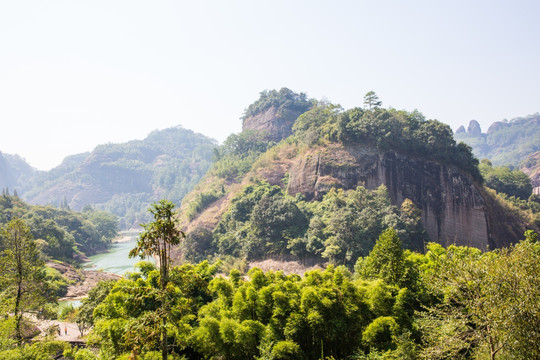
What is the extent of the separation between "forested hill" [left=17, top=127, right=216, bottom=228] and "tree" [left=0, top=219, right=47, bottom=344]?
10309 cm

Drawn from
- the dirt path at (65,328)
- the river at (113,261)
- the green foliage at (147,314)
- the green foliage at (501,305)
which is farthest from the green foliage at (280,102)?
the green foliage at (501,305)

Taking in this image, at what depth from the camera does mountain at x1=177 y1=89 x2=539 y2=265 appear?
96.6 ft

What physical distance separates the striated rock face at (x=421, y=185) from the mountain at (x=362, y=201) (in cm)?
9

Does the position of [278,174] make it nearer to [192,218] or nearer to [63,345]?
[192,218]

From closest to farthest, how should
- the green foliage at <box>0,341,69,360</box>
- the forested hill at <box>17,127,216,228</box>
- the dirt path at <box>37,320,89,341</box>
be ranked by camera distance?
the green foliage at <box>0,341,69,360</box> < the dirt path at <box>37,320,89,341</box> < the forested hill at <box>17,127,216,228</box>

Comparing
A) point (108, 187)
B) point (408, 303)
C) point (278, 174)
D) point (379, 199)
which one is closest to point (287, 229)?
point (379, 199)

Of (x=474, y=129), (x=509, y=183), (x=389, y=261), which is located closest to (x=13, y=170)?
(x=509, y=183)

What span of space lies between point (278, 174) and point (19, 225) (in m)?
32.3

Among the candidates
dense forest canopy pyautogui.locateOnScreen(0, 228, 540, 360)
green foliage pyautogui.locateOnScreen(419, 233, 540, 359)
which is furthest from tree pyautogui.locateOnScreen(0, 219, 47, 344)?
green foliage pyautogui.locateOnScreen(419, 233, 540, 359)

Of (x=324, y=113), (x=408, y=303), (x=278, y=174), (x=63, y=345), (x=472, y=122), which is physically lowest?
(x=63, y=345)

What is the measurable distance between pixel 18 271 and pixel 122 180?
139704 mm

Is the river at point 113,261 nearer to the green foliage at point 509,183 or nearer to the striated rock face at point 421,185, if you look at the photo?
the striated rock face at point 421,185

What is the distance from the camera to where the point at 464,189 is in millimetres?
33062

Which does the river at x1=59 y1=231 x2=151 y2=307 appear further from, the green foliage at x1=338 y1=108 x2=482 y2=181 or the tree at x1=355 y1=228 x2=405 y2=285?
the tree at x1=355 y1=228 x2=405 y2=285
